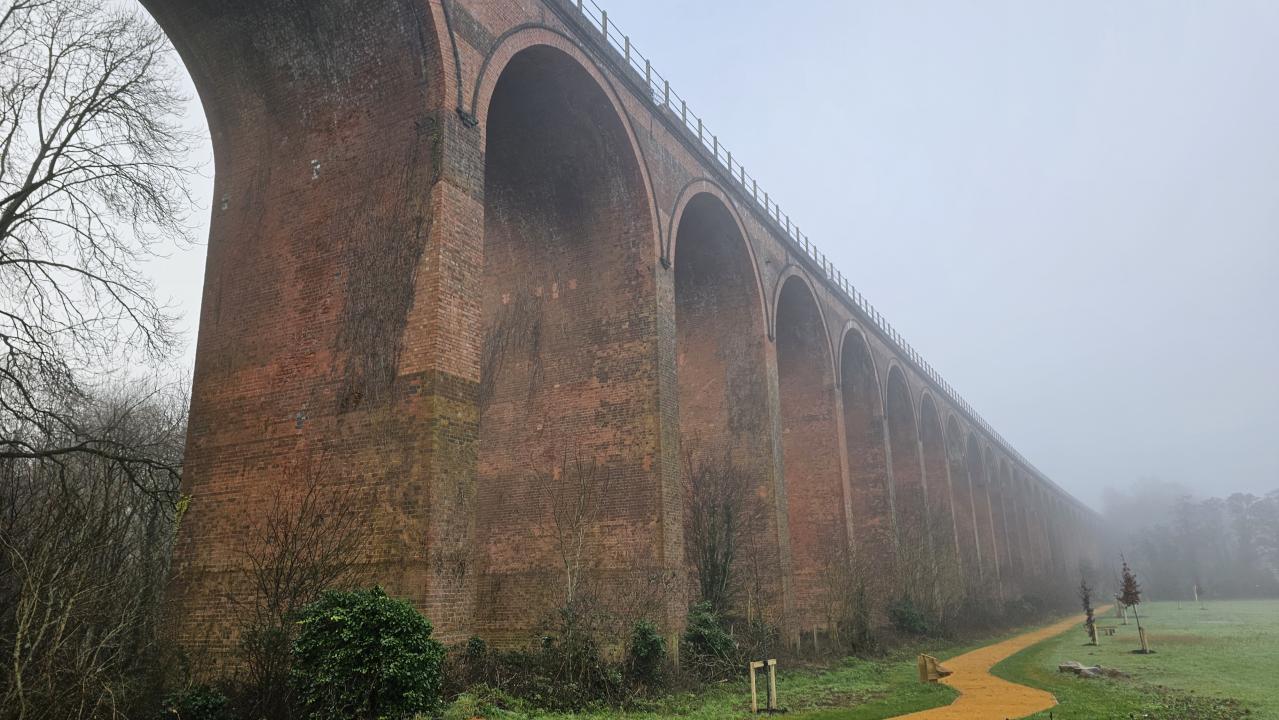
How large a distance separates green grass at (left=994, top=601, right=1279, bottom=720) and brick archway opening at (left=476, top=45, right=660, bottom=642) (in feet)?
23.4

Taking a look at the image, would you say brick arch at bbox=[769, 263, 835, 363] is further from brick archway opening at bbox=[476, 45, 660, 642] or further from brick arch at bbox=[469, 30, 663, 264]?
brick arch at bbox=[469, 30, 663, 264]

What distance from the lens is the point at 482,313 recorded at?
54.4 feet

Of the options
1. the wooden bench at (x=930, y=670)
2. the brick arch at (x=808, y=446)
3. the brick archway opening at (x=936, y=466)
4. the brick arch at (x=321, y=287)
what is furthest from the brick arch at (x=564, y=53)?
the brick archway opening at (x=936, y=466)

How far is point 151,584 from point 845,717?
855cm

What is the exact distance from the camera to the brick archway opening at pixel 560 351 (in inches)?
596

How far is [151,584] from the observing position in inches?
370

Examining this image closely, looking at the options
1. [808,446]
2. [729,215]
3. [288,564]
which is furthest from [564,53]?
[808,446]

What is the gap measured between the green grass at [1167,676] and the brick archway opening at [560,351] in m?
7.12

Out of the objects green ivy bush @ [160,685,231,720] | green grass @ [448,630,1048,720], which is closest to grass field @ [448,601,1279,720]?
green grass @ [448,630,1048,720]

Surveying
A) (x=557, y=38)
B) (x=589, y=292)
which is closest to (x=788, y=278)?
(x=589, y=292)

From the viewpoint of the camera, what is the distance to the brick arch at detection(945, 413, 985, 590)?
124 ft

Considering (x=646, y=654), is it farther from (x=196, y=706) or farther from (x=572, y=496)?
(x=196, y=706)

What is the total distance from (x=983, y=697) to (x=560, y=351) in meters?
9.47

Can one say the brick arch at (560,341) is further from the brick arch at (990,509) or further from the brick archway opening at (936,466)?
the brick arch at (990,509)
